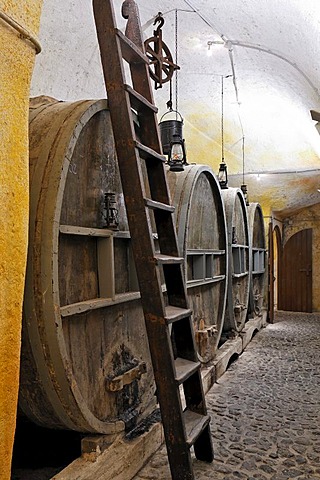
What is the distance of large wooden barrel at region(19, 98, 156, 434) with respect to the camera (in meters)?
1.64

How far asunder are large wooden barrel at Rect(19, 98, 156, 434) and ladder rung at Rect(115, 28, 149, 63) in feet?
1.12

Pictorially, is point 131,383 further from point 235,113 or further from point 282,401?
point 235,113

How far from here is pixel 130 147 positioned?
6.59 ft

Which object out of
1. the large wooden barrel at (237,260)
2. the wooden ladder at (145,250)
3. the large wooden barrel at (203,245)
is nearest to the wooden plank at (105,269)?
the wooden ladder at (145,250)

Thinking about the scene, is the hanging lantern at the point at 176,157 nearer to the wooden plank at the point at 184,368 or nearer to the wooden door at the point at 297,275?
the wooden plank at the point at 184,368

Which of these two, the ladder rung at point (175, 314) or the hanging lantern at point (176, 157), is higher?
the hanging lantern at point (176, 157)

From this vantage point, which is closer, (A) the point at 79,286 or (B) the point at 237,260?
(A) the point at 79,286

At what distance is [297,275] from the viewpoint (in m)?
10.1

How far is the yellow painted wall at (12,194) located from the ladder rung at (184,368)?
94cm

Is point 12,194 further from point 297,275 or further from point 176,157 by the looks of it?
point 297,275

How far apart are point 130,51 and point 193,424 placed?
1943mm

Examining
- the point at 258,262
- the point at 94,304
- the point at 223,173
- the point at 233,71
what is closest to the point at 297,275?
the point at 258,262

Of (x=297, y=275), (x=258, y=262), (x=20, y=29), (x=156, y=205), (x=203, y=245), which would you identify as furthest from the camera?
(x=297, y=275)

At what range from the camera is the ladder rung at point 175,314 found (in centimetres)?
204
